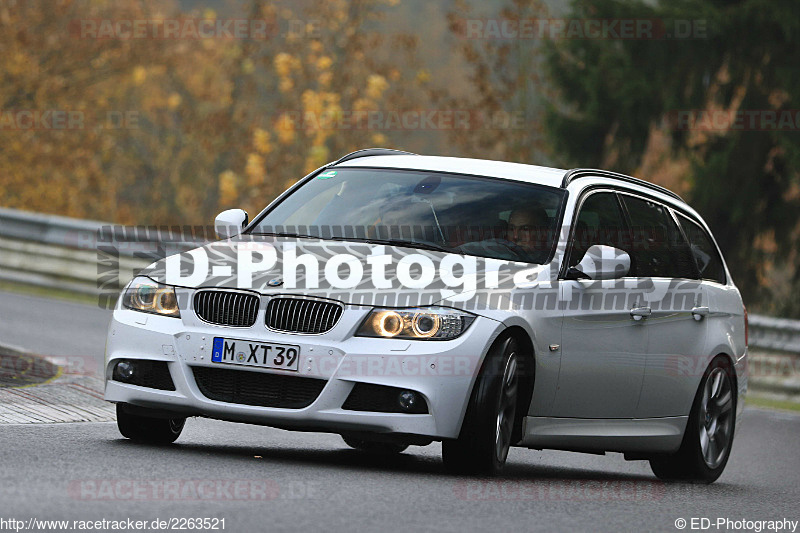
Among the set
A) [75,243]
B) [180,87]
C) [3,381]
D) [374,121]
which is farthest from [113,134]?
[3,381]

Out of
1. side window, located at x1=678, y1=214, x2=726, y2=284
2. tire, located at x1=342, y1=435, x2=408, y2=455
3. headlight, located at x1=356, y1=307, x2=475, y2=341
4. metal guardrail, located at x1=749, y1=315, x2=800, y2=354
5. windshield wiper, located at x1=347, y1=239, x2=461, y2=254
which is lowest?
metal guardrail, located at x1=749, y1=315, x2=800, y2=354

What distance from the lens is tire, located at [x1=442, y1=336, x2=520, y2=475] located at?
7.96 m

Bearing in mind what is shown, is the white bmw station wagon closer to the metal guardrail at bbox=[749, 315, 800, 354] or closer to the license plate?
the license plate

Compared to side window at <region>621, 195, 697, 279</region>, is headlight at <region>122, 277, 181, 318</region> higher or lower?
lower

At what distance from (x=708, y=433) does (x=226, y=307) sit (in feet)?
13.0

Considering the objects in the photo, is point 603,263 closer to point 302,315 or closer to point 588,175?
point 588,175

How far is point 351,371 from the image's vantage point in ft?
25.7

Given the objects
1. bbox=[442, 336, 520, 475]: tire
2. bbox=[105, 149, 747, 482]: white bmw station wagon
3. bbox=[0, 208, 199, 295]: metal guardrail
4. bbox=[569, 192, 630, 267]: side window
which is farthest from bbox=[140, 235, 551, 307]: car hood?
bbox=[0, 208, 199, 295]: metal guardrail

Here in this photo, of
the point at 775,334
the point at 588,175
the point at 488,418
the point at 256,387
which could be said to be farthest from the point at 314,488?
the point at 775,334

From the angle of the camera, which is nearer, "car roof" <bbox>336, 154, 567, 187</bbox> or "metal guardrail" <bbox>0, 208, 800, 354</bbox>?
"car roof" <bbox>336, 154, 567, 187</bbox>

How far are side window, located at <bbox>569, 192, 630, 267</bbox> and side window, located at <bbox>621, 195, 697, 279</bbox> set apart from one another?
123 mm

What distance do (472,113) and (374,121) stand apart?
2.77m

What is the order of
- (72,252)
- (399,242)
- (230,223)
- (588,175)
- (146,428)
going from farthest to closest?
1. (72,252)
2. (588,175)
3. (230,223)
4. (399,242)
5. (146,428)

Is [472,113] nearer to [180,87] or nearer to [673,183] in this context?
[673,183]
